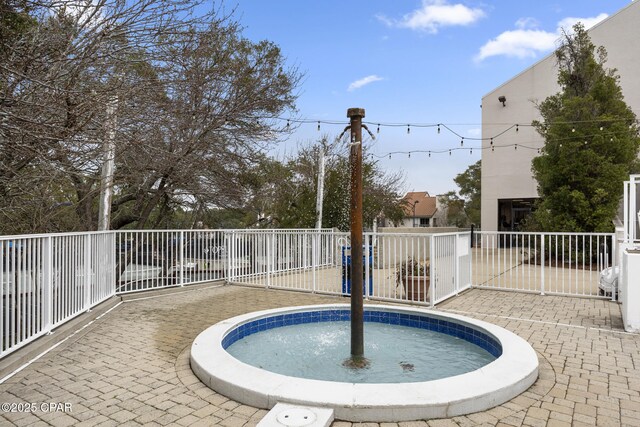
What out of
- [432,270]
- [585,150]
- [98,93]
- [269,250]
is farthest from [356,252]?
[585,150]

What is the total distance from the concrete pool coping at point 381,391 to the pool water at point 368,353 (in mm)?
686

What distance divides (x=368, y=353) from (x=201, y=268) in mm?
5427

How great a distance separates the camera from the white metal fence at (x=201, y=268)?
13.1 feet

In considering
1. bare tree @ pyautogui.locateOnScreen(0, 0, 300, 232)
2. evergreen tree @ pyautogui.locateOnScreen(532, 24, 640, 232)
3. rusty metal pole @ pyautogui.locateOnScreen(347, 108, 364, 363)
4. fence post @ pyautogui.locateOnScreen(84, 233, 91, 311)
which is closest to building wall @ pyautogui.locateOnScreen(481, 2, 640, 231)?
evergreen tree @ pyautogui.locateOnScreen(532, 24, 640, 232)

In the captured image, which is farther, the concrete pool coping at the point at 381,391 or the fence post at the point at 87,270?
the fence post at the point at 87,270

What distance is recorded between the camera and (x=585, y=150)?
12.9m

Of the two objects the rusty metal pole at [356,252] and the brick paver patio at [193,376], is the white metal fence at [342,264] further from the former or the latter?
the rusty metal pole at [356,252]

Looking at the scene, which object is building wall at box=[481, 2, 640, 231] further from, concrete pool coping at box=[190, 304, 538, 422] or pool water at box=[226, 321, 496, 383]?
concrete pool coping at box=[190, 304, 538, 422]

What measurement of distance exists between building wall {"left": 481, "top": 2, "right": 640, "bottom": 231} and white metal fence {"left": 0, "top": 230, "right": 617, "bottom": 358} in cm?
1056

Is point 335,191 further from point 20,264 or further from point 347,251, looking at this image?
point 20,264

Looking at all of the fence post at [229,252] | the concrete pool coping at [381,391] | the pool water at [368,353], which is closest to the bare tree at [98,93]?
the fence post at [229,252]

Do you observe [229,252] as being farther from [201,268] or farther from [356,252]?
[356,252]

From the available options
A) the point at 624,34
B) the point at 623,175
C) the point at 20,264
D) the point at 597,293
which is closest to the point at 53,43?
the point at 20,264

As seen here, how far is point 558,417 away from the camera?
2.66m
